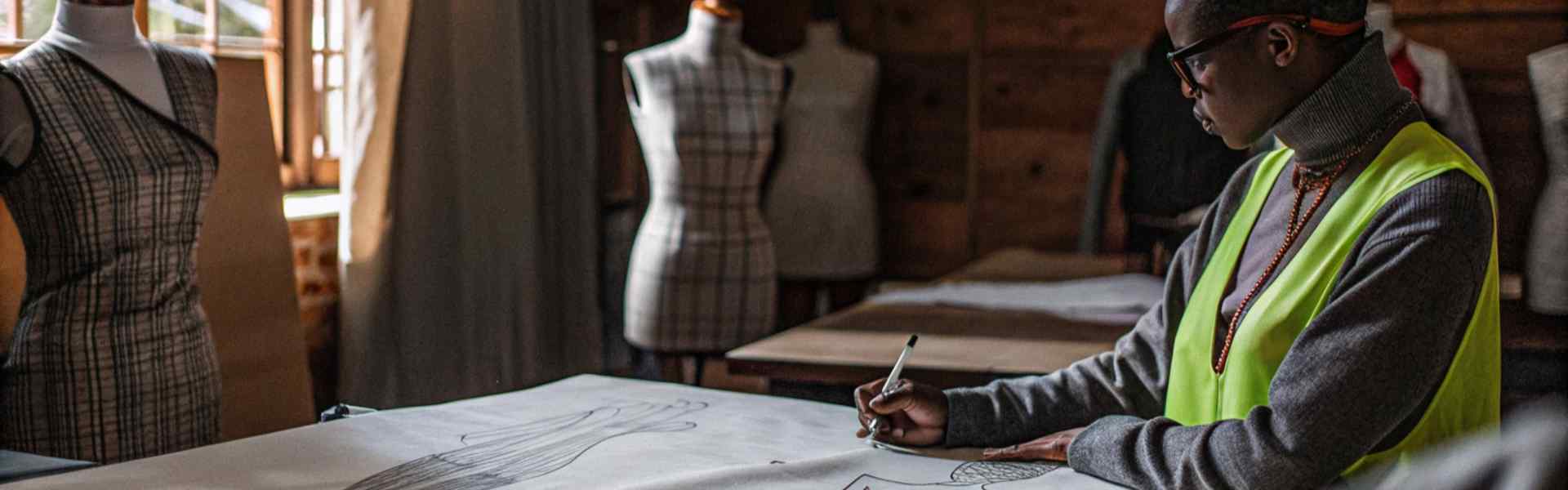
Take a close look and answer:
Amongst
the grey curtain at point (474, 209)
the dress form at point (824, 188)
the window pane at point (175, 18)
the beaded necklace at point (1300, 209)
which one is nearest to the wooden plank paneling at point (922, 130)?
the dress form at point (824, 188)

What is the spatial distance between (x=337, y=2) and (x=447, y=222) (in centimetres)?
61

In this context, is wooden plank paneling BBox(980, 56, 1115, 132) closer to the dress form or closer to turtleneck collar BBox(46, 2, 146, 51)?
the dress form

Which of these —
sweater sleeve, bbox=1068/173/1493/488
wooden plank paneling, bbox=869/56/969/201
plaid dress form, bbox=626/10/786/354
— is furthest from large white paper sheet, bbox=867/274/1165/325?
wooden plank paneling, bbox=869/56/969/201

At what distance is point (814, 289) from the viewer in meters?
4.57

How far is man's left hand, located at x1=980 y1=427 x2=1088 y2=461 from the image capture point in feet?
4.31

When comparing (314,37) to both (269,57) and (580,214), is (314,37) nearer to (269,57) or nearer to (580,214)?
(269,57)

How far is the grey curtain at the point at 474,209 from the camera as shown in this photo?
10.6 feet

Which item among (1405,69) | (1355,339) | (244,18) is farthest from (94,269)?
(1405,69)

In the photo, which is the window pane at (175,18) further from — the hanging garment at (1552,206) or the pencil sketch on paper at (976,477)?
the hanging garment at (1552,206)

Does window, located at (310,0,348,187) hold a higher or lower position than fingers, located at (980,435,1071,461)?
higher

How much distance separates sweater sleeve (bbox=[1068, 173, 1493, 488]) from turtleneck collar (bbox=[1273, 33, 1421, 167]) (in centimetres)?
11

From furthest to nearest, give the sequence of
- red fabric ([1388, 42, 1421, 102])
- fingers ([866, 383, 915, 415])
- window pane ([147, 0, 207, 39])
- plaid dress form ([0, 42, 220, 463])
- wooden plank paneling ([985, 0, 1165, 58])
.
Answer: wooden plank paneling ([985, 0, 1165, 58]) < red fabric ([1388, 42, 1421, 102]) < window pane ([147, 0, 207, 39]) < plaid dress form ([0, 42, 220, 463]) < fingers ([866, 383, 915, 415])

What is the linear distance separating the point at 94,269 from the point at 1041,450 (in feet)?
4.35

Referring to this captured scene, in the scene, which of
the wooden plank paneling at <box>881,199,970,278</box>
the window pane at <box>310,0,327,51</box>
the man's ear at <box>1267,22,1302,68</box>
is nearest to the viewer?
the man's ear at <box>1267,22,1302,68</box>
